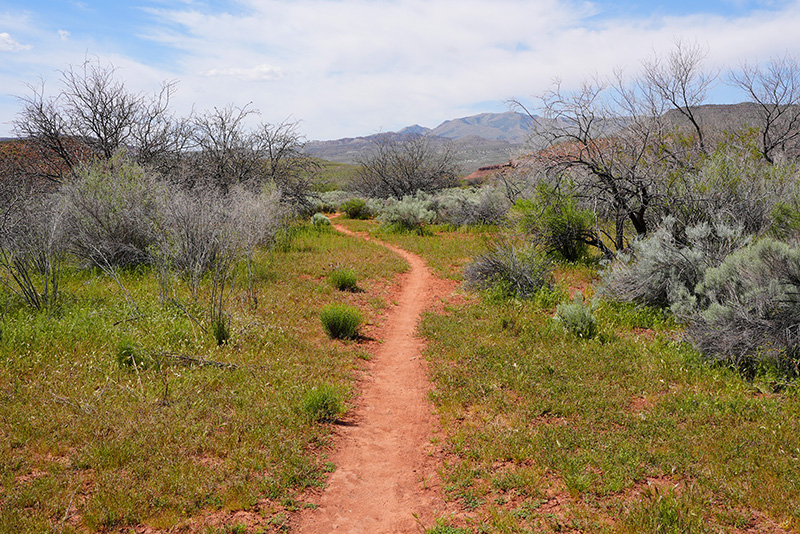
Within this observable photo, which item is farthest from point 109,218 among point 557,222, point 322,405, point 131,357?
point 557,222

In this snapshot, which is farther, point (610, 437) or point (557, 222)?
point (557, 222)

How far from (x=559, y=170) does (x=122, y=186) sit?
425 inches

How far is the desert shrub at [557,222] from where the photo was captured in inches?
438

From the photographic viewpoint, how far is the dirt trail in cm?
335

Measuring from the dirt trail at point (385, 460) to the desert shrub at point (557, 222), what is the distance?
617 cm

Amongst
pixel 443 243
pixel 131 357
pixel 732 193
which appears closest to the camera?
pixel 131 357

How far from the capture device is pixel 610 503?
3266mm

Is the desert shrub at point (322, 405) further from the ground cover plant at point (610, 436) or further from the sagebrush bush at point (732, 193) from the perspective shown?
the sagebrush bush at point (732, 193)

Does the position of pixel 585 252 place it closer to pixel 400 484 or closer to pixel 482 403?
pixel 482 403

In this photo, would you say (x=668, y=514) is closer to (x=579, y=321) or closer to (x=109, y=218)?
(x=579, y=321)

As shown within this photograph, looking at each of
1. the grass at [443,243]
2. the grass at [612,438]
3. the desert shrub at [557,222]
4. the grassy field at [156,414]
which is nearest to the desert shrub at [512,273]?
the grass at [443,243]

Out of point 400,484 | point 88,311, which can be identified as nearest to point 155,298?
point 88,311

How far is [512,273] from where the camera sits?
29.8 feet

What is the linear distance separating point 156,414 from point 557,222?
32.3 ft
